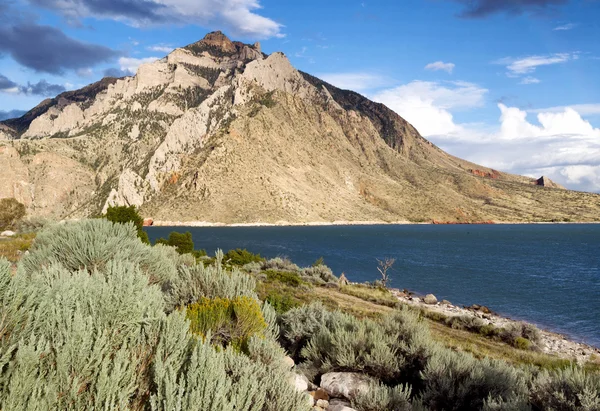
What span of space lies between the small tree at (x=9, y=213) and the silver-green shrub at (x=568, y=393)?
1729 inches

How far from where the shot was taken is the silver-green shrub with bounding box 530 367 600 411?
5023mm

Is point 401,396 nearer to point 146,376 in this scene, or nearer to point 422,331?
point 422,331

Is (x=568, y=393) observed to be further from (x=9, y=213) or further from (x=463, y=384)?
(x=9, y=213)

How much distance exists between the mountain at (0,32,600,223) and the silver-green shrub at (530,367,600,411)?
107828 millimetres

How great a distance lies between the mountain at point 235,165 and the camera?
11781 centimetres

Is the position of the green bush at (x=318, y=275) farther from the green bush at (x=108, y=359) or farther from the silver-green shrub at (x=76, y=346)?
the silver-green shrub at (x=76, y=346)

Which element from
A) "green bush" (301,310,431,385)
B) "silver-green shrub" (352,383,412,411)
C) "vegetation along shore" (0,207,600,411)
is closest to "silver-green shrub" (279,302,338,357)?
"vegetation along shore" (0,207,600,411)

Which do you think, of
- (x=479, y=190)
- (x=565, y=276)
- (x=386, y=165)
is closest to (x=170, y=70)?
(x=386, y=165)

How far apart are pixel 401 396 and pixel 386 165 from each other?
A: 16567 cm

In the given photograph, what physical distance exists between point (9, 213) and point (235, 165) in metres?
82.7

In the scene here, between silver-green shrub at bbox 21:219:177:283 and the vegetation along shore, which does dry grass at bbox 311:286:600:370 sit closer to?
the vegetation along shore

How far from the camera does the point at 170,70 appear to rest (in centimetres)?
18400

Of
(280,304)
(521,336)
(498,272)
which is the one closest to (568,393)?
(280,304)

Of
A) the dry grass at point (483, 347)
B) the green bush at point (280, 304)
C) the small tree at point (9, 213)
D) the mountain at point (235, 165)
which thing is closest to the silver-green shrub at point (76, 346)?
the green bush at point (280, 304)
